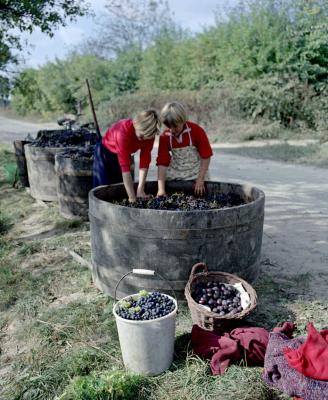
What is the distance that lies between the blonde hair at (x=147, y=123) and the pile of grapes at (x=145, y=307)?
1.63m

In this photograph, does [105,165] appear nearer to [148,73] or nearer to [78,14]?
[78,14]

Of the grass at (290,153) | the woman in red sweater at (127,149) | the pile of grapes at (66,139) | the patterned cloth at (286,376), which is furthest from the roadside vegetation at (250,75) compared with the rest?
the patterned cloth at (286,376)

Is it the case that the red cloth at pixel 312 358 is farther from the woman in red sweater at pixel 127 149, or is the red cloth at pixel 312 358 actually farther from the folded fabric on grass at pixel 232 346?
the woman in red sweater at pixel 127 149

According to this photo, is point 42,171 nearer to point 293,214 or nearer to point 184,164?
point 184,164

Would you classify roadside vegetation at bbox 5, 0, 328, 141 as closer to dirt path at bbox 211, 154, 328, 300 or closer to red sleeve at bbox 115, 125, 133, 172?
dirt path at bbox 211, 154, 328, 300

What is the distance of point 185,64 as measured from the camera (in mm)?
21906

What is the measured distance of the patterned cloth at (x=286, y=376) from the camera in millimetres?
2549

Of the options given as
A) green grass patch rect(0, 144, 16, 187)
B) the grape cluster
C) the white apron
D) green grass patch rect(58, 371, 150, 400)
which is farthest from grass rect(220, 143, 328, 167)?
green grass patch rect(58, 371, 150, 400)

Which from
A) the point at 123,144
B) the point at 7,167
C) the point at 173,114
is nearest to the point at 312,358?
the point at 173,114

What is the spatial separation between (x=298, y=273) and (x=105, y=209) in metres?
2.05

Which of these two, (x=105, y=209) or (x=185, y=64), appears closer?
(x=105, y=209)

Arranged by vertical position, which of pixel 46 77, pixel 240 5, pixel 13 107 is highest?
pixel 240 5

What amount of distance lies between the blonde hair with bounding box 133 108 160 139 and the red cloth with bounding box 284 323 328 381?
2279mm

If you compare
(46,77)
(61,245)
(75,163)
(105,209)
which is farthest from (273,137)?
(46,77)
